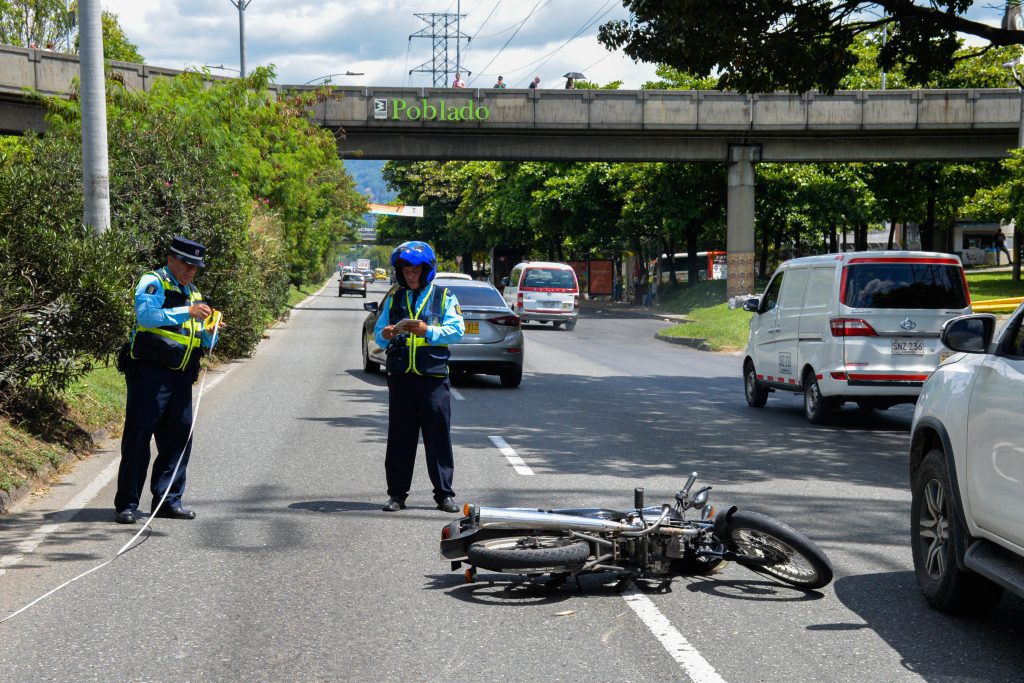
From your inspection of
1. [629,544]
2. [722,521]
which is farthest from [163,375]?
[722,521]

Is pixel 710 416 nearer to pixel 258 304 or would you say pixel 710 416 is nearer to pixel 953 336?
pixel 953 336

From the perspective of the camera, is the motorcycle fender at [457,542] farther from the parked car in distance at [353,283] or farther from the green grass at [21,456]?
the parked car in distance at [353,283]

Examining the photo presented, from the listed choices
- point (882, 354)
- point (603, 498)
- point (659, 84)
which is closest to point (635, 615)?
point (603, 498)

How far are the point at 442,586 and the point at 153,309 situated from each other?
2884 millimetres

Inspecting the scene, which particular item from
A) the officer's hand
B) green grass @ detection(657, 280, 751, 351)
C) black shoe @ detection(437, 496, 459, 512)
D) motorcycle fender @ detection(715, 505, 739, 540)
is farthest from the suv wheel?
green grass @ detection(657, 280, 751, 351)

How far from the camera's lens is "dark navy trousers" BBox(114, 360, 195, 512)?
7.89 m

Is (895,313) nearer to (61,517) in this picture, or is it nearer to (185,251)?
(185,251)

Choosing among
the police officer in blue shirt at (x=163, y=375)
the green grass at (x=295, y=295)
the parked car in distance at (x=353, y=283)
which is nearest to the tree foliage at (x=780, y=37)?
the police officer in blue shirt at (x=163, y=375)

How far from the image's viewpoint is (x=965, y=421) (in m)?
5.49

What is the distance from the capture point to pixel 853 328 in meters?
13.4

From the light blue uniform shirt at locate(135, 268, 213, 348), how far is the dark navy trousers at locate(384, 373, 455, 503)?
1514 millimetres

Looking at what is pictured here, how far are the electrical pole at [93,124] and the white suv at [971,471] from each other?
389 inches

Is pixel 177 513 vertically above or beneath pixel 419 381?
beneath

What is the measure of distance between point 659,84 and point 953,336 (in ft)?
166
